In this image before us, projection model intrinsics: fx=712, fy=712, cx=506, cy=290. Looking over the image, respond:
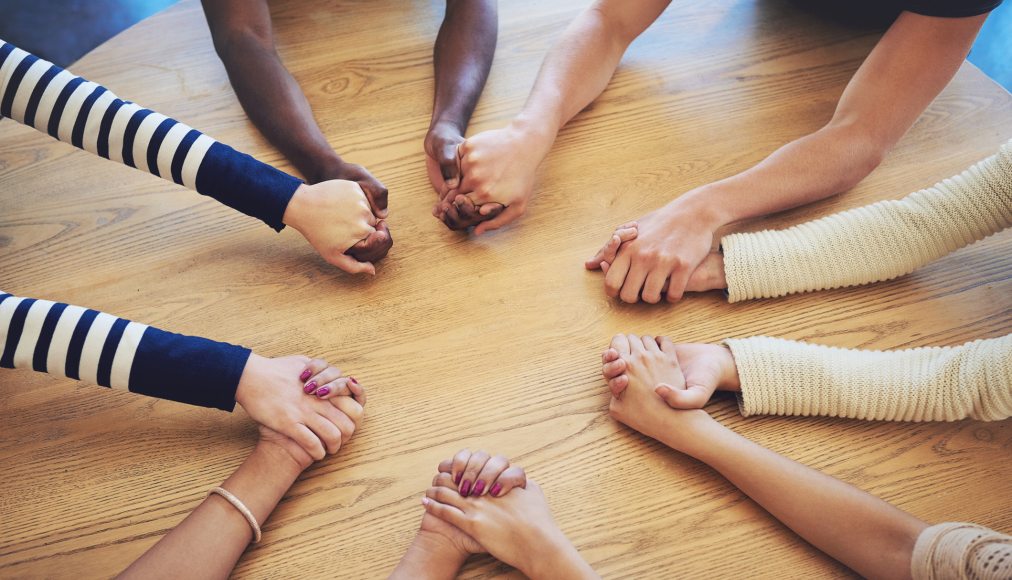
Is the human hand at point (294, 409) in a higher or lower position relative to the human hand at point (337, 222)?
lower

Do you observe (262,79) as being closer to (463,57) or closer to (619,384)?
(463,57)

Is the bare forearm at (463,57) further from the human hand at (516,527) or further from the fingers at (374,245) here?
the human hand at (516,527)

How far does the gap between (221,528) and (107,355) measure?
22 centimetres

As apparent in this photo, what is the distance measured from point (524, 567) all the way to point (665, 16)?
3.01 feet

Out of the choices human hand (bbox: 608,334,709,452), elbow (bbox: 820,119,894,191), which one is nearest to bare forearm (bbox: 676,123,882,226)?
elbow (bbox: 820,119,894,191)

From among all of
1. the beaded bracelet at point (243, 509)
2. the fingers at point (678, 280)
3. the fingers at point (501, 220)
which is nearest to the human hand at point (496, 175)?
the fingers at point (501, 220)

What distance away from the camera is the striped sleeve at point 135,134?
0.86m

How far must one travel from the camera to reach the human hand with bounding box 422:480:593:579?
0.65 m

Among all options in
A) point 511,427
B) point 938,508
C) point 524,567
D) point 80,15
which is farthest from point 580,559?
point 80,15

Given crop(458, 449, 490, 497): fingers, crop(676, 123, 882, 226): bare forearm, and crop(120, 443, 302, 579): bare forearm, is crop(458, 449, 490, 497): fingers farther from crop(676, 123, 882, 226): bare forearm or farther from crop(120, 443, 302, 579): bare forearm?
crop(676, 123, 882, 226): bare forearm

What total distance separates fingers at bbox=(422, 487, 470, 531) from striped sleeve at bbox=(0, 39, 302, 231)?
39 centimetres

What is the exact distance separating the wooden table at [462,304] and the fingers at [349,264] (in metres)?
0.03

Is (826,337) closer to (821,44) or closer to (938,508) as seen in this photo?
(938,508)

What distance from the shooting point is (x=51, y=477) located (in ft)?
2.46
